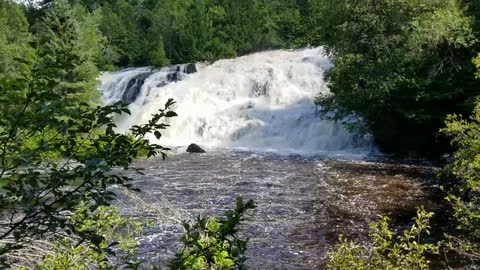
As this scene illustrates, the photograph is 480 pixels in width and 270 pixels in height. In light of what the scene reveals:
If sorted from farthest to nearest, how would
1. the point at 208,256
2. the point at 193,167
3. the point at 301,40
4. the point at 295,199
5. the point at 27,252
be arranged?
the point at 301,40 → the point at 193,167 → the point at 295,199 → the point at 27,252 → the point at 208,256

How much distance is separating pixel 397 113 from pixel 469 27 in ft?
12.5

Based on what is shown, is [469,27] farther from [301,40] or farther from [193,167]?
[301,40]

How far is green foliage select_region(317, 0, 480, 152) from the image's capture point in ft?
53.9

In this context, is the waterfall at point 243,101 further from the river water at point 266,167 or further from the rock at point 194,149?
the rock at point 194,149

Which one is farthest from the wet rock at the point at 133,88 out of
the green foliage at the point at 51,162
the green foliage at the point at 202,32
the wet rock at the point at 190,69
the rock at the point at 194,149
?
the green foliage at the point at 51,162

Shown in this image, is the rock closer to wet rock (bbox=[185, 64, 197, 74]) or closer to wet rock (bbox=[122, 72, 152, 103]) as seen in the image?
wet rock (bbox=[122, 72, 152, 103])

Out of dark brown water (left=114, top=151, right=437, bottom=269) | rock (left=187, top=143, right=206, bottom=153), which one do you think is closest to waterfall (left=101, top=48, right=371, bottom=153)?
rock (left=187, top=143, right=206, bottom=153)

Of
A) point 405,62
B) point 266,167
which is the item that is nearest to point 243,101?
point 266,167

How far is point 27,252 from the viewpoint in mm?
3693

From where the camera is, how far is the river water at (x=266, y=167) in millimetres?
9289

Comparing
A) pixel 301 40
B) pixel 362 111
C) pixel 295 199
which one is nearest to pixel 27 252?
pixel 295 199

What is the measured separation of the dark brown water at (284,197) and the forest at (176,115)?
0.72m

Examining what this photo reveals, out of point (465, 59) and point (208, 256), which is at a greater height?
point (465, 59)

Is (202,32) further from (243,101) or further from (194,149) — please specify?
(194,149)
